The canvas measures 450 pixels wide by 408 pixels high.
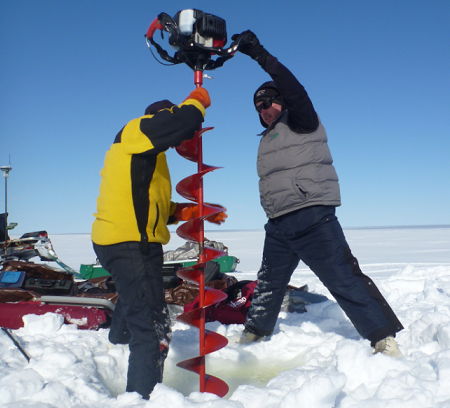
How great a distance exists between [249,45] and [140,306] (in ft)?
5.67

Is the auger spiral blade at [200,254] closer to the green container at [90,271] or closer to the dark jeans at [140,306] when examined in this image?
the dark jeans at [140,306]

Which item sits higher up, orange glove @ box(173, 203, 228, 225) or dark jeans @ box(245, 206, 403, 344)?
orange glove @ box(173, 203, 228, 225)

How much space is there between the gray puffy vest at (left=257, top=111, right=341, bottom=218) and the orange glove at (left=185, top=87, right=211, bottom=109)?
682 mm

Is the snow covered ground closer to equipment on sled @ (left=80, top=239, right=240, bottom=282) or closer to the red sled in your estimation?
the red sled

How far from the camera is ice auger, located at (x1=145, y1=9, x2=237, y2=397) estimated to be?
6.77ft

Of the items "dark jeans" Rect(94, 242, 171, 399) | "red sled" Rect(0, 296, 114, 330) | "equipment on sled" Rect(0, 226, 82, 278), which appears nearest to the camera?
"dark jeans" Rect(94, 242, 171, 399)

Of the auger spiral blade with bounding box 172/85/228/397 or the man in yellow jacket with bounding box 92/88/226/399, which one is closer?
the man in yellow jacket with bounding box 92/88/226/399

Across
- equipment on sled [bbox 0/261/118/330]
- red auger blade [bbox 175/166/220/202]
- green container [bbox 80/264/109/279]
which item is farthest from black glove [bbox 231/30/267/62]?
green container [bbox 80/264/109/279]

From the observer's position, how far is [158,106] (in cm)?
211

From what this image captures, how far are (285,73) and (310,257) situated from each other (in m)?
1.21

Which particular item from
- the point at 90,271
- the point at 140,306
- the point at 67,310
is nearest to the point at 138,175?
the point at 140,306

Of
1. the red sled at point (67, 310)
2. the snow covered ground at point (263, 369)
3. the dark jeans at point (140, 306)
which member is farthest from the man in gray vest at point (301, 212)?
the red sled at point (67, 310)

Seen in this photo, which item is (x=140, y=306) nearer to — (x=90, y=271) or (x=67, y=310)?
(x=67, y=310)

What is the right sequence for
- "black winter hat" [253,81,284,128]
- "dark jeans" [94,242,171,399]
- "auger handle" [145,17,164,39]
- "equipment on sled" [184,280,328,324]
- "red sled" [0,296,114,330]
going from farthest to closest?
"equipment on sled" [184,280,328,324], "red sled" [0,296,114,330], "black winter hat" [253,81,284,128], "auger handle" [145,17,164,39], "dark jeans" [94,242,171,399]
